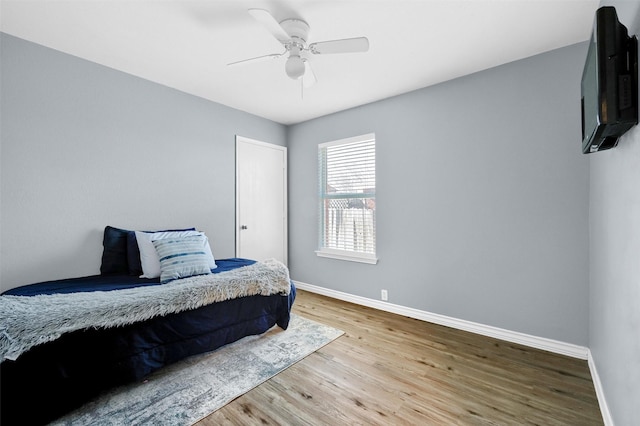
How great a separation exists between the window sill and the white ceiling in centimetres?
201

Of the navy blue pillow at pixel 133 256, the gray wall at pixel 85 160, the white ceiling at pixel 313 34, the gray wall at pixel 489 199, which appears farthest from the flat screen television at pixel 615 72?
the gray wall at pixel 85 160

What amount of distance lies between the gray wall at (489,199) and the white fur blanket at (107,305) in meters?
1.68

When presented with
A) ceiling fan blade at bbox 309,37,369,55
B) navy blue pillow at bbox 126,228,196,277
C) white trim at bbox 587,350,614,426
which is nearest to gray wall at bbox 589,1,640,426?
white trim at bbox 587,350,614,426

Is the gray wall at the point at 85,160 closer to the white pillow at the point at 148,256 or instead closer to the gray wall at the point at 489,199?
the white pillow at the point at 148,256

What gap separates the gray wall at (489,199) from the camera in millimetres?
2279

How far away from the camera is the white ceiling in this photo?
1863 mm

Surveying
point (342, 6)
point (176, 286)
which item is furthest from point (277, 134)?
point (176, 286)

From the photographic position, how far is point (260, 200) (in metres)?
4.06

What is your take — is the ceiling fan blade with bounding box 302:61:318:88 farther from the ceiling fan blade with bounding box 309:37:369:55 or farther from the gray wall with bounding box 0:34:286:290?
the gray wall with bounding box 0:34:286:290

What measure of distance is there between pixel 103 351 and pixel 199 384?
0.63 meters

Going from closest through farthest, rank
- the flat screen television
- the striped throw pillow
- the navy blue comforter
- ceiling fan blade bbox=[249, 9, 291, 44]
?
the flat screen television < the navy blue comforter < ceiling fan blade bbox=[249, 9, 291, 44] < the striped throw pillow

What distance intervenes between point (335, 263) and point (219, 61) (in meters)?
2.72

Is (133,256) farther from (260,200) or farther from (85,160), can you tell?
(260,200)

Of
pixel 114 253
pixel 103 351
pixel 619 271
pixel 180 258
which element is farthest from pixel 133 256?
pixel 619 271
